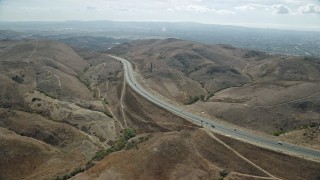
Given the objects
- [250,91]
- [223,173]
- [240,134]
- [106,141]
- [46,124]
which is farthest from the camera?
[250,91]

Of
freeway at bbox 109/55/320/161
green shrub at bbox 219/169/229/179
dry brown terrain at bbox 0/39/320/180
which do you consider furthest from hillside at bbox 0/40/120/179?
green shrub at bbox 219/169/229/179

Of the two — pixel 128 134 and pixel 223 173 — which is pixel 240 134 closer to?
pixel 223 173

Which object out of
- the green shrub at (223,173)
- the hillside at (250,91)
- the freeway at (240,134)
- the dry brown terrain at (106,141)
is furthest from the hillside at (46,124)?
the green shrub at (223,173)

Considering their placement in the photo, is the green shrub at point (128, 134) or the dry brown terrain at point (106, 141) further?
the green shrub at point (128, 134)

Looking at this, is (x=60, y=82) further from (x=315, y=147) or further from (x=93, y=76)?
(x=315, y=147)

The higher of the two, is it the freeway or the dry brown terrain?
the freeway

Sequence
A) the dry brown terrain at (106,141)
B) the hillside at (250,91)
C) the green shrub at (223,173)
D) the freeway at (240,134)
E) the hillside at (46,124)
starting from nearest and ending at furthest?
the green shrub at (223,173), the dry brown terrain at (106,141), the freeway at (240,134), the hillside at (46,124), the hillside at (250,91)

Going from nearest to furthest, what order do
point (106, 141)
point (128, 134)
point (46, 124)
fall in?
point (46, 124), point (106, 141), point (128, 134)

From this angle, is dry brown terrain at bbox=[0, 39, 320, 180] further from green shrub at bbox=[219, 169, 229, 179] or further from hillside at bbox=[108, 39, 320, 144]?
hillside at bbox=[108, 39, 320, 144]

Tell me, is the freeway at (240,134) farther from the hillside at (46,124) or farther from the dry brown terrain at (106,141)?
the hillside at (46,124)

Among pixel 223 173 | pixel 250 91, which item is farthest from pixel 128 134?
pixel 250 91

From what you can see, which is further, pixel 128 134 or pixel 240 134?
pixel 128 134
